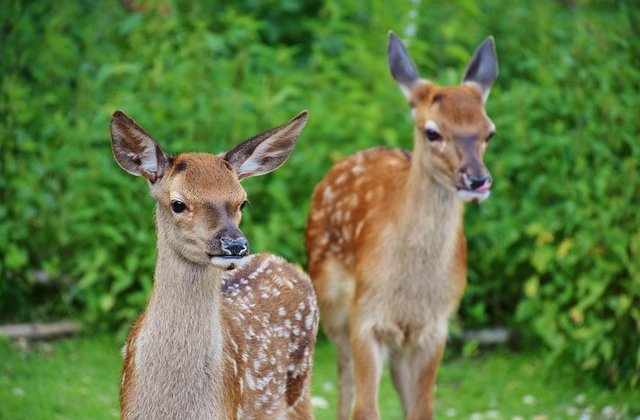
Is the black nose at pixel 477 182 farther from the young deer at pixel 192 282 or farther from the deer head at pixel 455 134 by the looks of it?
the young deer at pixel 192 282

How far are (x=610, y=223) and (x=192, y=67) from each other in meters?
3.20

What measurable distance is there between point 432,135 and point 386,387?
2399 millimetres

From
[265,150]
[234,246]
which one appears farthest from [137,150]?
[234,246]

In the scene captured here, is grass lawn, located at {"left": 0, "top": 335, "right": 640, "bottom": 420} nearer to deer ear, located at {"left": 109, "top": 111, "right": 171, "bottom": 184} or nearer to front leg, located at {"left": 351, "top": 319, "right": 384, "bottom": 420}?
front leg, located at {"left": 351, "top": 319, "right": 384, "bottom": 420}

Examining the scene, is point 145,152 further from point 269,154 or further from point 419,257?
point 419,257

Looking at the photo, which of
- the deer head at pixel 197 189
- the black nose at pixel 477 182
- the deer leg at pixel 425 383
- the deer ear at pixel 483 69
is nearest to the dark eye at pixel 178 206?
the deer head at pixel 197 189

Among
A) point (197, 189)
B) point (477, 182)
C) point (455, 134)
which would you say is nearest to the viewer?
point (197, 189)

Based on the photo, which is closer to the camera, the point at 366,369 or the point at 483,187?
the point at 483,187

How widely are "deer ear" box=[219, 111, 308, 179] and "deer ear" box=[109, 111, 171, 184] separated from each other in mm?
277

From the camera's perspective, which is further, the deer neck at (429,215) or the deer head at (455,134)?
the deer neck at (429,215)

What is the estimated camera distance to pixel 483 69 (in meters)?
7.55

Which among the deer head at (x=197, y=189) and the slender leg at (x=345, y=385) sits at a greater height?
the deer head at (x=197, y=189)

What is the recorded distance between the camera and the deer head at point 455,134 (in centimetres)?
664

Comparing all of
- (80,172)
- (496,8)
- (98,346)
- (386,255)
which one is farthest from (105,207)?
(496,8)
